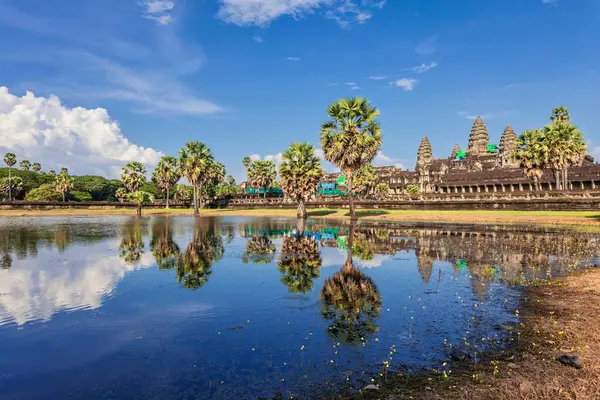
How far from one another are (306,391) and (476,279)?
10.7 meters

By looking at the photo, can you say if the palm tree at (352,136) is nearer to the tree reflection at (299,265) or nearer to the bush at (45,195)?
the tree reflection at (299,265)

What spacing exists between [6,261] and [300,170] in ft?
136

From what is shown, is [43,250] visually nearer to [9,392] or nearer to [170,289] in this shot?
[170,289]

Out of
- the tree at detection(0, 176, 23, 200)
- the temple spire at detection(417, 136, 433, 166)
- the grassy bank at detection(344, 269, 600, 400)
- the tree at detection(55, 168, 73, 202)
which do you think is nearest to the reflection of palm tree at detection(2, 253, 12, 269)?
the grassy bank at detection(344, 269, 600, 400)

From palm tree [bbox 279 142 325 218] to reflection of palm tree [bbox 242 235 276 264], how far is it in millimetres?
28418

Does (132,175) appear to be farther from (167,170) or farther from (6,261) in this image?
(6,261)

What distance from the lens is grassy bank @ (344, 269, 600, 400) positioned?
19.5 ft

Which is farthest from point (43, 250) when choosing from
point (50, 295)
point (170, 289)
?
point (170, 289)

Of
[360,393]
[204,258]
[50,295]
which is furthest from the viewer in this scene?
[204,258]

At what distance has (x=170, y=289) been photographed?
1330 cm

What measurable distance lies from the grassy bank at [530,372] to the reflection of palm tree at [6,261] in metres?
18.0

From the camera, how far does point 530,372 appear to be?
6.67 m

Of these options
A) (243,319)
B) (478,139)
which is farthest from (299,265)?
(478,139)

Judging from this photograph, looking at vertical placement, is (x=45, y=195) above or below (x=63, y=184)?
below
